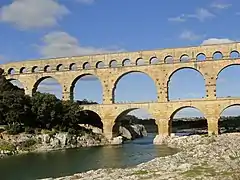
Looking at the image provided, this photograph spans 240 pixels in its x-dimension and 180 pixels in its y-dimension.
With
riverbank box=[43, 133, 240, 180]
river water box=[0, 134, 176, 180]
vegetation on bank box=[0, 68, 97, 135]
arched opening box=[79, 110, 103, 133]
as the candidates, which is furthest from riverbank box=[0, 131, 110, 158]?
riverbank box=[43, 133, 240, 180]

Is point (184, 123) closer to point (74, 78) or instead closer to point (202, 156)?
point (74, 78)

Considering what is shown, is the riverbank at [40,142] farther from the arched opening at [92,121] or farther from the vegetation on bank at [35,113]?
the arched opening at [92,121]

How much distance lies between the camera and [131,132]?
7706 cm

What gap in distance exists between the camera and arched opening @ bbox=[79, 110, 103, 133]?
214 feet


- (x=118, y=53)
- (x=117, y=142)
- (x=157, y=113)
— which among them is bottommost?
(x=117, y=142)

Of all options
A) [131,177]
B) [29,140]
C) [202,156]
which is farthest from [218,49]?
[131,177]

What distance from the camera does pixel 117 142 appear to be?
62125 millimetres

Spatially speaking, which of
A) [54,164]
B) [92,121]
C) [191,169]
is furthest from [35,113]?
[191,169]

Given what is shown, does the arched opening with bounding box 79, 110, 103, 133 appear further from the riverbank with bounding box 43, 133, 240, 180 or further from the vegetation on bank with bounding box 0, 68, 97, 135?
the riverbank with bounding box 43, 133, 240, 180

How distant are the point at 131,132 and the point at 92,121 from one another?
38.1ft

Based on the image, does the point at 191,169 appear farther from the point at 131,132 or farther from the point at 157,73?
the point at 131,132

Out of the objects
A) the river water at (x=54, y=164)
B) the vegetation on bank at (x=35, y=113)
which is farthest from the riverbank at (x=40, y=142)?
the river water at (x=54, y=164)

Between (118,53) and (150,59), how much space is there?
17.3 feet

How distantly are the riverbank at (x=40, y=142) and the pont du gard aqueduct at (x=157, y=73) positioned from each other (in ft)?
26.7
